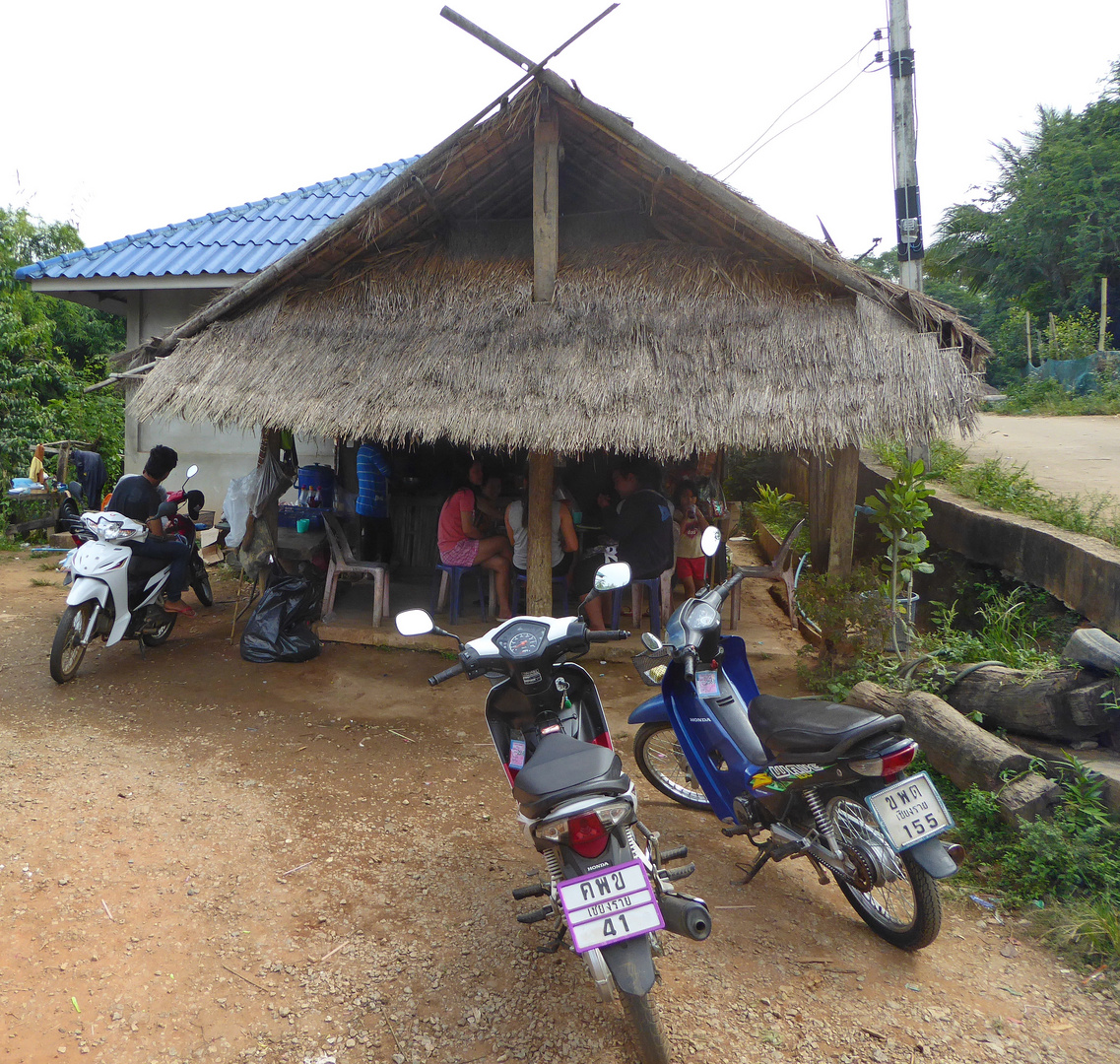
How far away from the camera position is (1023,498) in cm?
609

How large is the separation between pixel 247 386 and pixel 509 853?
389 centimetres

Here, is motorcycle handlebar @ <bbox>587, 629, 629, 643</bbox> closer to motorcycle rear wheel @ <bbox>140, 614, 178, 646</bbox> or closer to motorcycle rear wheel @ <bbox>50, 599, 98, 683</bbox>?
motorcycle rear wheel @ <bbox>50, 599, 98, 683</bbox>

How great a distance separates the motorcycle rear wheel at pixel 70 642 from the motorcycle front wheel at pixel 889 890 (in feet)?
15.2

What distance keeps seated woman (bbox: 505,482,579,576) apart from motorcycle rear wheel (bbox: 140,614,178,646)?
2.74 metres

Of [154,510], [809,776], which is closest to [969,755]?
[809,776]

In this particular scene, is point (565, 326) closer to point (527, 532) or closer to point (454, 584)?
point (527, 532)

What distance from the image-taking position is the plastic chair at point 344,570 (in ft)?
20.5

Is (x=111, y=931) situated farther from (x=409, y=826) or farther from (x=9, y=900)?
(x=409, y=826)

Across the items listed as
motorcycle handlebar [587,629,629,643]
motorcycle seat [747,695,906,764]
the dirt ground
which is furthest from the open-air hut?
motorcycle seat [747,695,906,764]

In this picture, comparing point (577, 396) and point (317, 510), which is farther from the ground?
point (577, 396)

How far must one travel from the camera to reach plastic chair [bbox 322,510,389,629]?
6.24m

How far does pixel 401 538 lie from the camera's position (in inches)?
319

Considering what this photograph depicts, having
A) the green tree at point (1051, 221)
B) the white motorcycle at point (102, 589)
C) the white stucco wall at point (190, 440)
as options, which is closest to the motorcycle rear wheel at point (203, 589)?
the white motorcycle at point (102, 589)

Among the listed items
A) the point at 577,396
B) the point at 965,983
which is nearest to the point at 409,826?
the point at 965,983
